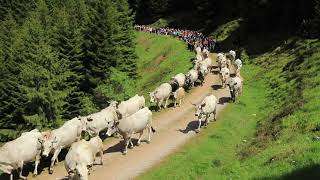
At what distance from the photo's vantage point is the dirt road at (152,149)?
29125mm

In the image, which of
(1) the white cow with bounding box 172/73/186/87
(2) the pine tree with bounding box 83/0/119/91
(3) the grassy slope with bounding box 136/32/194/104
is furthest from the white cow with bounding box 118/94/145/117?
(2) the pine tree with bounding box 83/0/119/91

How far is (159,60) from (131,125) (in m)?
51.7

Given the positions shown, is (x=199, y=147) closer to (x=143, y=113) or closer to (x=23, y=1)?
(x=143, y=113)

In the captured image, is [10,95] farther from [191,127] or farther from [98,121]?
[191,127]

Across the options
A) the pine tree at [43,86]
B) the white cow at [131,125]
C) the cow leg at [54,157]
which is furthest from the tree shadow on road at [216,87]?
the cow leg at [54,157]

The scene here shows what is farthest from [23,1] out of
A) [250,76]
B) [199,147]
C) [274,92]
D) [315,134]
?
[315,134]

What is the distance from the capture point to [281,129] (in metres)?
30.8

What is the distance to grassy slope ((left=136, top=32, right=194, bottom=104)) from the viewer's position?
66.3m

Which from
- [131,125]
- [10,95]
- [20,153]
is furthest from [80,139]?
[10,95]

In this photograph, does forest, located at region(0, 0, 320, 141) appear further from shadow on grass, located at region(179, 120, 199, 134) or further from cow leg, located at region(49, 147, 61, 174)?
cow leg, located at region(49, 147, 61, 174)

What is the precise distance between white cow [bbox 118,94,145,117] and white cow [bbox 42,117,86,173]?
449cm

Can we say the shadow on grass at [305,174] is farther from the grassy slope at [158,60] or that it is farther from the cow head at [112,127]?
the grassy slope at [158,60]

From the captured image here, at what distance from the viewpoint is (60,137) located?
31234 mm

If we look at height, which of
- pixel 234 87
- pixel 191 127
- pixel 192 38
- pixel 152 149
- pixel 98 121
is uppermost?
pixel 98 121
